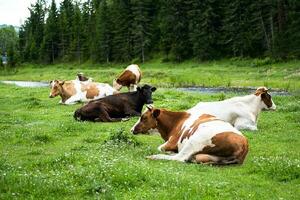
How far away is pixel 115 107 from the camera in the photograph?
22.8 m

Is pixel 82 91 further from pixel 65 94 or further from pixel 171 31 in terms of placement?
pixel 171 31

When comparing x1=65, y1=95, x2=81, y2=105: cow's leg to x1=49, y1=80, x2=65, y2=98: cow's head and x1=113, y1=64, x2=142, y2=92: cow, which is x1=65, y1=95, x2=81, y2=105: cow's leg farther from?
x1=113, y1=64, x2=142, y2=92: cow

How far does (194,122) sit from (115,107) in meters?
9.30

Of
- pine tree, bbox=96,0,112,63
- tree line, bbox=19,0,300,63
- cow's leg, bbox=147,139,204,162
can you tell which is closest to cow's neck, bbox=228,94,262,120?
cow's leg, bbox=147,139,204,162

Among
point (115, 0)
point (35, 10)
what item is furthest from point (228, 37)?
point (35, 10)

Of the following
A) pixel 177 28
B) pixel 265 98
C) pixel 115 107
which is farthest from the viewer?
pixel 177 28

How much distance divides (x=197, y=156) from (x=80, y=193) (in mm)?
4052

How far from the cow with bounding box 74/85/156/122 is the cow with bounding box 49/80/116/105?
5.64 metres

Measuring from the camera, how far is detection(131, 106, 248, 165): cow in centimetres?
1245

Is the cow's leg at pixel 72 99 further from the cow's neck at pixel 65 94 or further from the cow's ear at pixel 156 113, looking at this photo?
the cow's ear at pixel 156 113

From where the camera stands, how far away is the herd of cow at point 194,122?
12500 millimetres

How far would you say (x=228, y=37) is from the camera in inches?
3150

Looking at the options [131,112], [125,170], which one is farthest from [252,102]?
[125,170]

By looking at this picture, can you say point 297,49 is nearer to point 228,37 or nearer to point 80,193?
point 228,37
